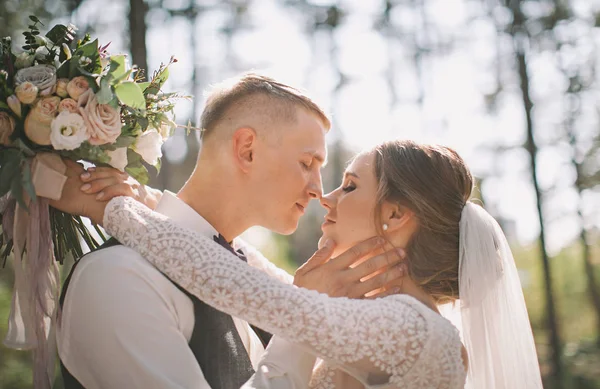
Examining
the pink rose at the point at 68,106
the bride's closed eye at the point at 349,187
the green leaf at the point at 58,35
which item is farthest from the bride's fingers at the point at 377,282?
the green leaf at the point at 58,35

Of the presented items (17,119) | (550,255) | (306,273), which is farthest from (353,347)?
(550,255)

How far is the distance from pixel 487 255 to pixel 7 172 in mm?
2324

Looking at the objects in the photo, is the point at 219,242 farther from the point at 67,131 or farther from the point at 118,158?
the point at 67,131

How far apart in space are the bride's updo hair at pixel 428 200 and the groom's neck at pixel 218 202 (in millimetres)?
752

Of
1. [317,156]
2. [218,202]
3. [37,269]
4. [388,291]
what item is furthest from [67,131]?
[388,291]

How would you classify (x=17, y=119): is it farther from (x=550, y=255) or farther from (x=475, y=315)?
(x=550, y=255)

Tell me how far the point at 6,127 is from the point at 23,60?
0.36 m

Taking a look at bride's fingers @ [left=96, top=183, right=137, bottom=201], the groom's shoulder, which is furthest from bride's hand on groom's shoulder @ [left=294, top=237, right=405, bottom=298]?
bride's fingers @ [left=96, top=183, right=137, bottom=201]

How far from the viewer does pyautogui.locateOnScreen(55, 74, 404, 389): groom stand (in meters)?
2.78

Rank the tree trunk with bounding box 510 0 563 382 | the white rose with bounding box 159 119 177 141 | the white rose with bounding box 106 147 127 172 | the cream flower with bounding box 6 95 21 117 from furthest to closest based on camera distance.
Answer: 1. the tree trunk with bounding box 510 0 563 382
2. the white rose with bounding box 159 119 177 141
3. the white rose with bounding box 106 147 127 172
4. the cream flower with bounding box 6 95 21 117

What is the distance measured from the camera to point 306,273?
339 centimetres

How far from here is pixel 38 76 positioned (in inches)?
121

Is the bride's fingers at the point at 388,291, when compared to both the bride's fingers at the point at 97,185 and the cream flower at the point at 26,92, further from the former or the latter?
the cream flower at the point at 26,92

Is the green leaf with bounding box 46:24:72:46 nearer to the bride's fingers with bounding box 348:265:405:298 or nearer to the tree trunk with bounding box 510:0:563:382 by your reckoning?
the bride's fingers with bounding box 348:265:405:298
